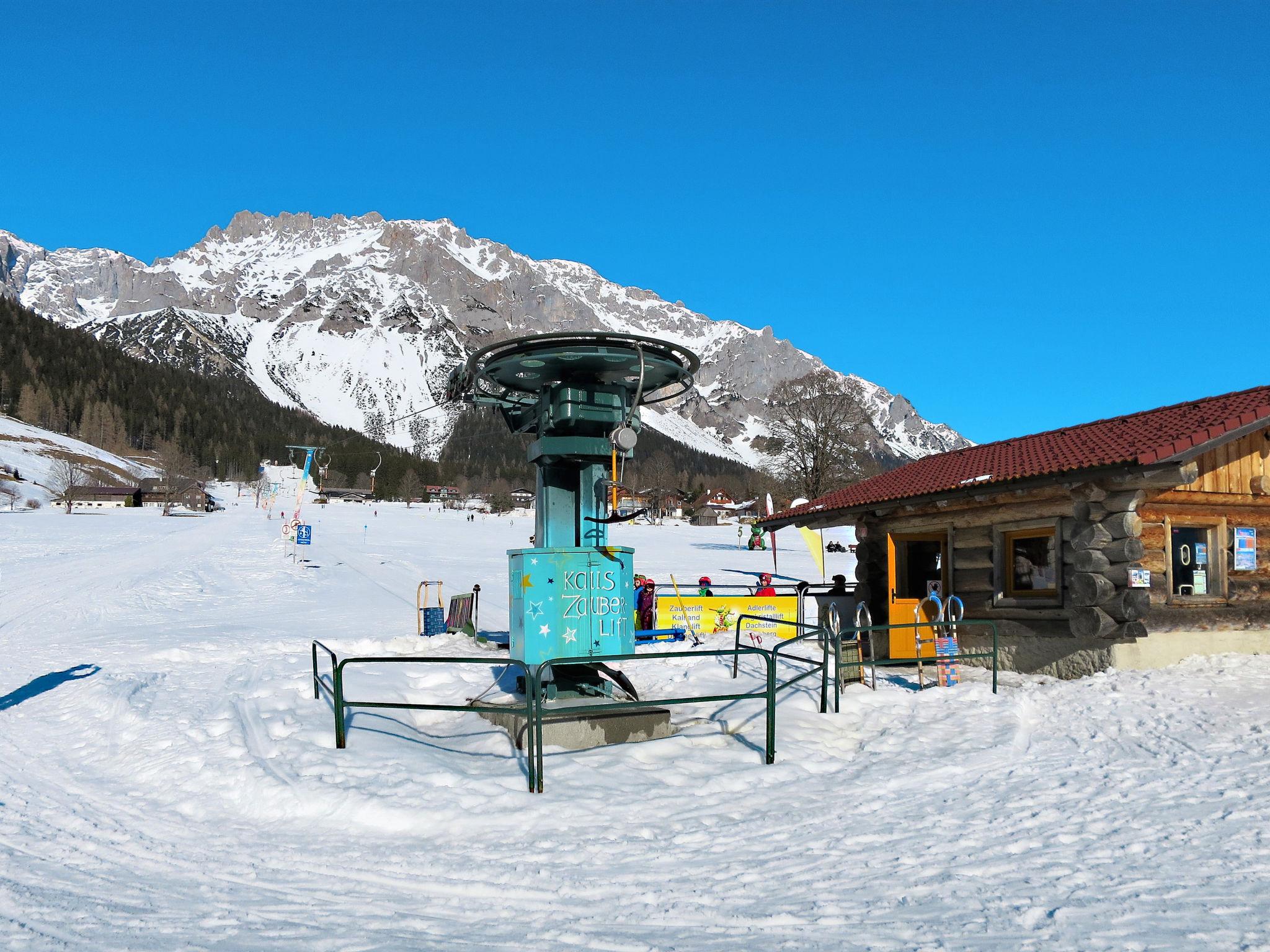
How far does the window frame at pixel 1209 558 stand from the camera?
11336mm


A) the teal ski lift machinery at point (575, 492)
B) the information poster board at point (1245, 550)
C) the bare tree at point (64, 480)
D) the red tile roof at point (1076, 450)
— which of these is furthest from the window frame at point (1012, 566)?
the bare tree at point (64, 480)

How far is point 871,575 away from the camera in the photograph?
16.5 metres

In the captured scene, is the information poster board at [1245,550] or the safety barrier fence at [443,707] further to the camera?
the information poster board at [1245,550]

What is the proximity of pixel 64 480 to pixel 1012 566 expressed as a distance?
109771 millimetres

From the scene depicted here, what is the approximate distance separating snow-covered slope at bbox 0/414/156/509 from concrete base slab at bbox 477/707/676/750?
276 ft

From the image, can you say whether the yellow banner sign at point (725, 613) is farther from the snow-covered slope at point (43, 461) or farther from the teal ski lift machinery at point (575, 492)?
Result: the snow-covered slope at point (43, 461)

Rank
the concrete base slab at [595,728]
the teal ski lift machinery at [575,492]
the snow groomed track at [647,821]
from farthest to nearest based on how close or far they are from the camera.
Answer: the teal ski lift machinery at [575,492] → the concrete base slab at [595,728] → the snow groomed track at [647,821]

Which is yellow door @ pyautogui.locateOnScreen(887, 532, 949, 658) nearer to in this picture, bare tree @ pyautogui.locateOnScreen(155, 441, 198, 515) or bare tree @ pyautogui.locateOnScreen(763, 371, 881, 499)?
bare tree @ pyautogui.locateOnScreen(763, 371, 881, 499)

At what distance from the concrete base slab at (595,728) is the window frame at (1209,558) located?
7313 millimetres

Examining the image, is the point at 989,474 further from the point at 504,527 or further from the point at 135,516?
the point at 135,516

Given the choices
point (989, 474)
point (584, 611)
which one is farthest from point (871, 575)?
point (584, 611)

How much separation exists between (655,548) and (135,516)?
4606 cm

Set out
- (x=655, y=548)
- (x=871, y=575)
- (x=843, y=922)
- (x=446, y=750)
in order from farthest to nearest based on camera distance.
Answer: (x=655, y=548) → (x=871, y=575) → (x=446, y=750) → (x=843, y=922)

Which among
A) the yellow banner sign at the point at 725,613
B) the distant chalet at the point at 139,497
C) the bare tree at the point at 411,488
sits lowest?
the yellow banner sign at the point at 725,613
